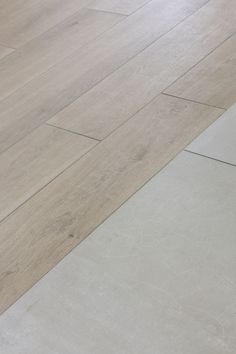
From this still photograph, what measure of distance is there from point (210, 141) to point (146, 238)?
1.32 ft

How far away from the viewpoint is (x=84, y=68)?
1974 mm

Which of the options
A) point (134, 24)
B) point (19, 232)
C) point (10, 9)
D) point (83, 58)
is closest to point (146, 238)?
point (19, 232)

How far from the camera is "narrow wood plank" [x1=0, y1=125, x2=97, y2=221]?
1464mm

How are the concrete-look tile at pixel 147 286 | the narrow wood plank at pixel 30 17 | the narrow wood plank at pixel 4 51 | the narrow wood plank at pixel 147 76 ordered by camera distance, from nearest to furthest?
1. the concrete-look tile at pixel 147 286
2. the narrow wood plank at pixel 147 76
3. the narrow wood plank at pixel 4 51
4. the narrow wood plank at pixel 30 17

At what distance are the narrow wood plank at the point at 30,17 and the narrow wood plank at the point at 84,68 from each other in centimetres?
28

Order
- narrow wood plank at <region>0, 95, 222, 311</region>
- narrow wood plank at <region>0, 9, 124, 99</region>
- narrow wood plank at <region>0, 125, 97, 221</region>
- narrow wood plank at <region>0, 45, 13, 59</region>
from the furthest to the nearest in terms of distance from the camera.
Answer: narrow wood plank at <region>0, 45, 13, 59</region> → narrow wood plank at <region>0, 9, 124, 99</region> → narrow wood plank at <region>0, 125, 97, 221</region> → narrow wood plank at <region>0, 95, 222, 311</region>

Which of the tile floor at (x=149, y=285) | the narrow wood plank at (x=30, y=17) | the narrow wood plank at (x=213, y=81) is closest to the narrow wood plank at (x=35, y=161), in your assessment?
the tile floor at (x=149, y=285)

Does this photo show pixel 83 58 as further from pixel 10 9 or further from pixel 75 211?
A: pixel 75 211

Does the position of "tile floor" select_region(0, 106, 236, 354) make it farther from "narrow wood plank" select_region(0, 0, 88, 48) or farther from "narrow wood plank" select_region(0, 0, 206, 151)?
"narrow wood plank" select_region(0, 0, 88, 48)

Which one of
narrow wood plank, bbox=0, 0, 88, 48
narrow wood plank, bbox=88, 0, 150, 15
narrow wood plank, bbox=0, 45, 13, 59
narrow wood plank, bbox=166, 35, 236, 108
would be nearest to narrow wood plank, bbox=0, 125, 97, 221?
narrow wood plank, bbox=166, 35, 236, 108

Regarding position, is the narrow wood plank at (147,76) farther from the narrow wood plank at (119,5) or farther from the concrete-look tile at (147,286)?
the concrete-look tile at (147,286)

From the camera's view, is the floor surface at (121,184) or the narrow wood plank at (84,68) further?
the narrow wood plank at (84,68)

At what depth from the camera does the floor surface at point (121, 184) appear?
1097 mm

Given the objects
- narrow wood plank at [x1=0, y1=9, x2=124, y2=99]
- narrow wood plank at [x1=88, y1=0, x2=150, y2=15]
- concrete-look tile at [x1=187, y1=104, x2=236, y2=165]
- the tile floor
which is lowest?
concrete-look tile at [x1=187, y1=104, x2=236, y2=165]
